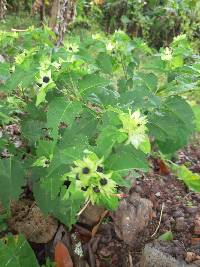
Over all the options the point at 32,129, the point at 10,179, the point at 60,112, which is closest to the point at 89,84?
the point at 60,112

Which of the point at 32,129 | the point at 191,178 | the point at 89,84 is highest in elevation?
the point at 89,84

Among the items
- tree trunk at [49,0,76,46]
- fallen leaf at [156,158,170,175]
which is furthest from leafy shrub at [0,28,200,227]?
tree trunk at [49,0,76,46]

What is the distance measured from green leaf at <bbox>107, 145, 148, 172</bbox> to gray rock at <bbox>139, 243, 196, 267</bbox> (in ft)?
2.81

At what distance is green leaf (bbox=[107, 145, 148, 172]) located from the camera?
1482 millimetres

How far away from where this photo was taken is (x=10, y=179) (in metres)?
2.18

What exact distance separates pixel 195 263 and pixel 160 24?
5860 mm

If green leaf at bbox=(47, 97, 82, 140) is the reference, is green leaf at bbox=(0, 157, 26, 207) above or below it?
below

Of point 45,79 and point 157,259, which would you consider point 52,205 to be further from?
point 45,79

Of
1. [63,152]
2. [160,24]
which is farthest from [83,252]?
[160,24]

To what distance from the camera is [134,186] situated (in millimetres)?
2787

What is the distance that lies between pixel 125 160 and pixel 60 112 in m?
0.38

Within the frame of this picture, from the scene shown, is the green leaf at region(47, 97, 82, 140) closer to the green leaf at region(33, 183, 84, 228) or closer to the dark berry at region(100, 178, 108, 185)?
the dark berry at region(100, 178, 108, 185)

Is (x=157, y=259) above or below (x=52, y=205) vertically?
below

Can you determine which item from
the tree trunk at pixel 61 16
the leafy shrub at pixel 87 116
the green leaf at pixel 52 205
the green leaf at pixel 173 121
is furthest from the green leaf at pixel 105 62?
the tree trunk at pixel 61 16
